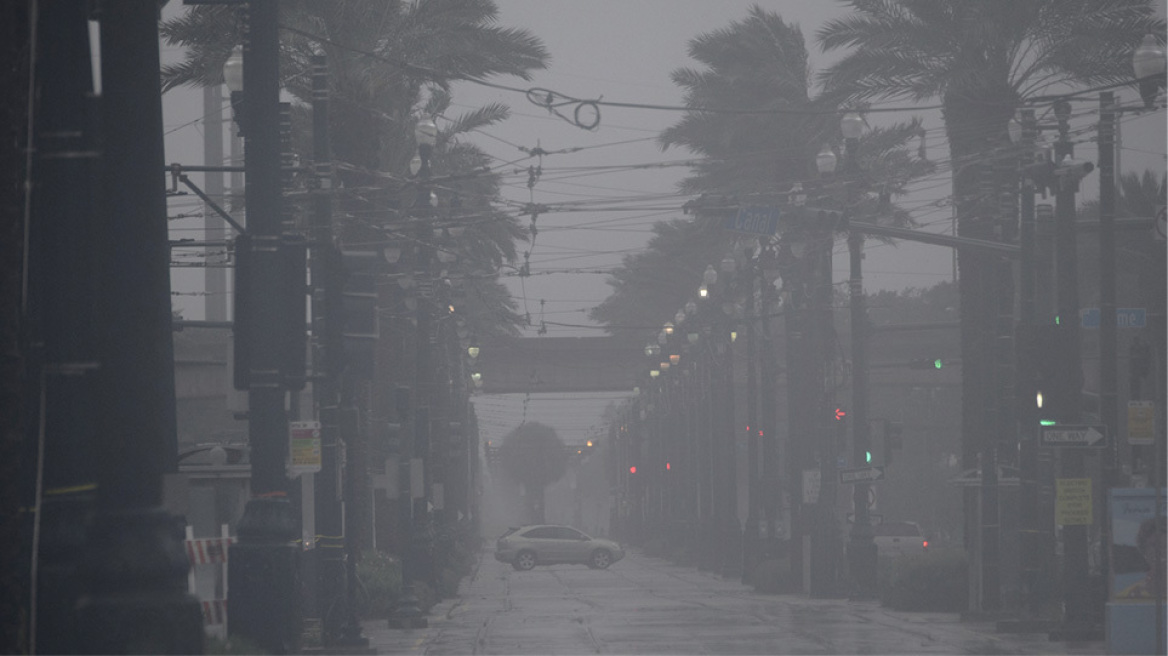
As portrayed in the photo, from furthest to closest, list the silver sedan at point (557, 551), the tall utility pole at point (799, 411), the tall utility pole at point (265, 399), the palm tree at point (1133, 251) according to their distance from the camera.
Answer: the silver sedan at point (557, 551) → the palm tree at point (1133, 251) → the tall utility pole at point (799, 411) → the tall utility pole at point (265, 399)

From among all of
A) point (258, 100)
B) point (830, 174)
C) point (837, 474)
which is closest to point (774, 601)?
point (837, 474)

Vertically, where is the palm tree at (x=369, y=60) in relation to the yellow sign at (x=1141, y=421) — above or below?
above

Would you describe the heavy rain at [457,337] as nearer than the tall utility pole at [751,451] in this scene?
Yes

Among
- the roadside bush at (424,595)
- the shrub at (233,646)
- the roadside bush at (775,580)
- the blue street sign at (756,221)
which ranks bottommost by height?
the roadside bush at (775,580)

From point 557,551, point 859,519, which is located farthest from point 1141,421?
point 557,551

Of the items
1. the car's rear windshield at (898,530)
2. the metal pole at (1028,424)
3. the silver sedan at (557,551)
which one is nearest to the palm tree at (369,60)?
the metal pole at (1028,424)

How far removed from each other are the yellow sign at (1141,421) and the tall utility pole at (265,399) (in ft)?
40.4

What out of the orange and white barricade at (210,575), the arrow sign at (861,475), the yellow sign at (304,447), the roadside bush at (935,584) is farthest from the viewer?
the arrow sign at (861,475)

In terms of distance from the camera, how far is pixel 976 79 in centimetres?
3216

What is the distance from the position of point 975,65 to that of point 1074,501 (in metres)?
12.5

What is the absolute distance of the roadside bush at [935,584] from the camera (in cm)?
3169

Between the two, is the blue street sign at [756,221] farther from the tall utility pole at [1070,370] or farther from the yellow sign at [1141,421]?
the yellow sign at [1141,421]

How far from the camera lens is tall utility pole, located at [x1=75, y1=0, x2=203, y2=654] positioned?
7984 mm

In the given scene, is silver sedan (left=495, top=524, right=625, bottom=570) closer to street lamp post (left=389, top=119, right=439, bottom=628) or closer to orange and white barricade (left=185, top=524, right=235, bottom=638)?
street lamp post (left=389, top=119, right=439, bottom=628)
